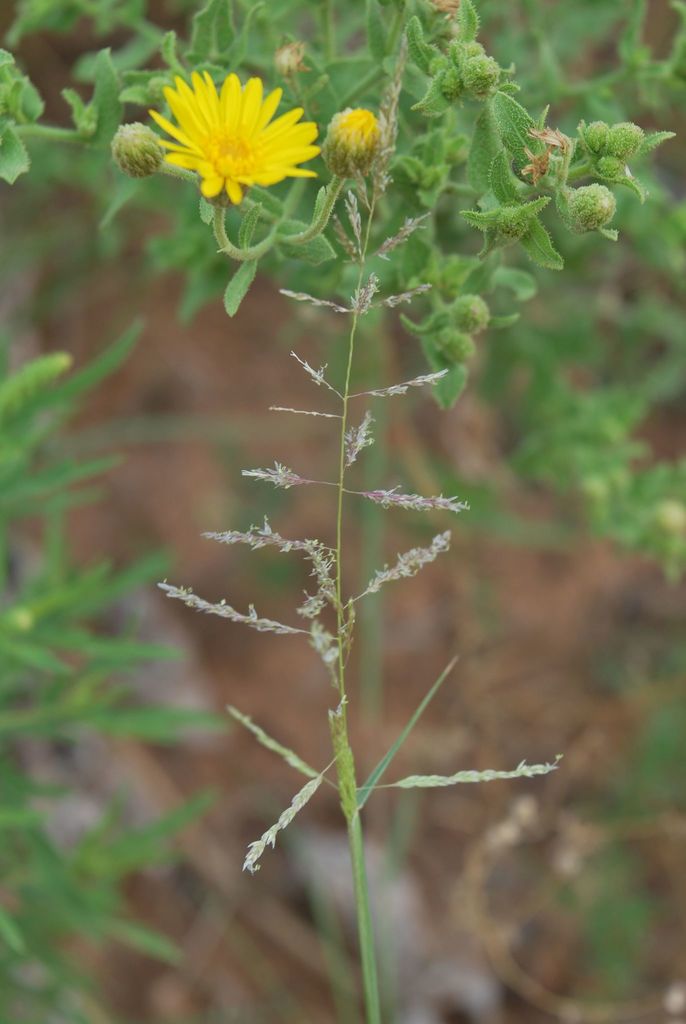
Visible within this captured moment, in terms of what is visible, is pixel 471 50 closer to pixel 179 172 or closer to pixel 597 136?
pixel 597 136

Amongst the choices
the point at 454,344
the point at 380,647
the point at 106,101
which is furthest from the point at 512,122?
the point at 380,647

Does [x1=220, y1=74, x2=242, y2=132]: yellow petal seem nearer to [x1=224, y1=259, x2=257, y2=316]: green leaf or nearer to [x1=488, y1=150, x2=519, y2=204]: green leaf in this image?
[x1=224, y1=259, x2=257, y2=316]: green leaf

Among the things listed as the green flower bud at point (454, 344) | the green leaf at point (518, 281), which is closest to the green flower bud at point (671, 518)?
the green leaf at point (518, 281)

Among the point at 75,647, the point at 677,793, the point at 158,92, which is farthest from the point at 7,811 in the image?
the point at 677,793

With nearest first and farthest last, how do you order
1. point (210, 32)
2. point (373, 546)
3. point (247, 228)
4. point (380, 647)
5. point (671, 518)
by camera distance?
point (247, 228)
point (210, 32)
point (671, 518)
point (373, 546)
point (380, 647)

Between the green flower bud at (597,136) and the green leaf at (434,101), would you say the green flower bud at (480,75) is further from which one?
the green flower bud at (597,136)

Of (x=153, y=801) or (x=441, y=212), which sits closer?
(x=441, y=212)

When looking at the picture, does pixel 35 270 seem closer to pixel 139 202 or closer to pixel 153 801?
pixel 139 202
